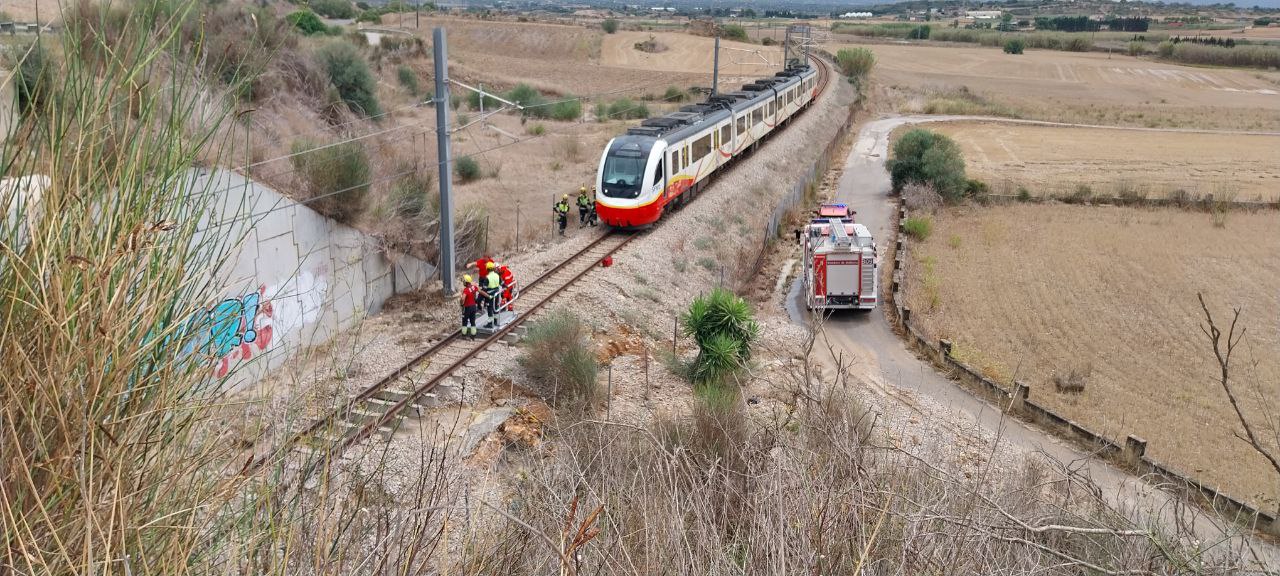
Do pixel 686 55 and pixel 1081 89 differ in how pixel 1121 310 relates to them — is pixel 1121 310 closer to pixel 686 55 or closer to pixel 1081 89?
pixel 686 55

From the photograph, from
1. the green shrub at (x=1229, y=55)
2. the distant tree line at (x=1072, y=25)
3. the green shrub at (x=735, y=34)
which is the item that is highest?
the distant tree line at (x=1072, y=25)

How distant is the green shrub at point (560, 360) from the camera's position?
45.4ft

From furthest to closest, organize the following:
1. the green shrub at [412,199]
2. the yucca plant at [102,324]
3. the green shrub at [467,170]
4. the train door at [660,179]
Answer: the green shrub at [467,170] → the train door at [660,179] → the green shrub at [412,199] → the yucca plant at [102,324]

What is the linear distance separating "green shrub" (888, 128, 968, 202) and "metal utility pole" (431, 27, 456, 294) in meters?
25.2

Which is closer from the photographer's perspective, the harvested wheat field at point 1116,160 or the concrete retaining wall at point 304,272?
the concrete retaining wall at point 304,272

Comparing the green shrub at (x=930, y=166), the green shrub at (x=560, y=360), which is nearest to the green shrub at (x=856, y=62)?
the green shrub at (x=930, y=166)

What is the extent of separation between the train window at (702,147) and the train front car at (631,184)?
3596 mm

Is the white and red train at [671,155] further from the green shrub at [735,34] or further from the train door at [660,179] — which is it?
the green shrub at [735,34]

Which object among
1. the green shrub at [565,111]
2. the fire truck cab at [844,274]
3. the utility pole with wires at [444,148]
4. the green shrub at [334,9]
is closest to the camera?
the utility pole with wires at [444,148]

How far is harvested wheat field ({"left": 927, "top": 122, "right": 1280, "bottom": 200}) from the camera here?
41844 mm

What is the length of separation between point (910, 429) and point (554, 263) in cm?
863

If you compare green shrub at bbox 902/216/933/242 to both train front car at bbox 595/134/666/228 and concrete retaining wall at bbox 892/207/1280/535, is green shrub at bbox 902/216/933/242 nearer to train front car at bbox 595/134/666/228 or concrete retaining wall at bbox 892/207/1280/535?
concrete retaining wall at bbox 892/207/1280/535

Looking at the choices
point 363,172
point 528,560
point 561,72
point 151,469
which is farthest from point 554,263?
point 561,72

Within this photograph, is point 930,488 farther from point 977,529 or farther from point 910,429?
point 910,429
